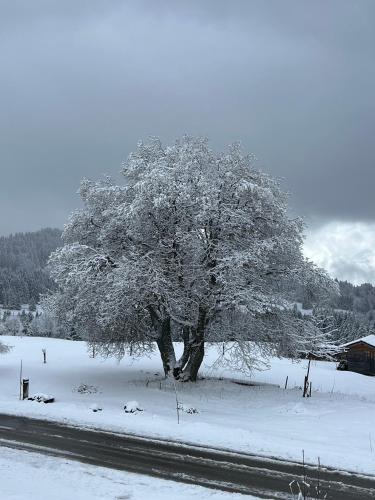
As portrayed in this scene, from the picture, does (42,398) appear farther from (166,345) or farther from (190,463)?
(190,463)

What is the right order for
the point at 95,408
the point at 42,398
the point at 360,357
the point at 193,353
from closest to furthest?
the point at 95,408 < the point at 42,398 < the point at 193,353 < the point at 360,357

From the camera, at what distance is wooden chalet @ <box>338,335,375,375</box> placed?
5612cm

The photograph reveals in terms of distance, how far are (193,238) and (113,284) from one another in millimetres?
4361

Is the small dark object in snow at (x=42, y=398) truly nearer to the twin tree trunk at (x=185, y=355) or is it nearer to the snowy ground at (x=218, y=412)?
the snowy ground at (x=218, y=412)

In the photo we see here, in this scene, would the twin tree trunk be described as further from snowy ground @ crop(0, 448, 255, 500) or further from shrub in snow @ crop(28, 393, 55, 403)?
snowy ground @ crop(0, 448, 255, 500)

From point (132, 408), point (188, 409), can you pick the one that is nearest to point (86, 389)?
point (132, 408)

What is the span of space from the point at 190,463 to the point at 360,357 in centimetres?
4811

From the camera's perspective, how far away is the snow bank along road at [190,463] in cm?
1157

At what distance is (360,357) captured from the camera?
57125mm

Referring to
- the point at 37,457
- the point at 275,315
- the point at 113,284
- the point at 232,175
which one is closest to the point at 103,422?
the point at 37,457

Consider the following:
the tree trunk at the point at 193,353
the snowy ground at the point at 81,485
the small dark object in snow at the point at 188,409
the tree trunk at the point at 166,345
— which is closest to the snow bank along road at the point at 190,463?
the snowy ground at the point at 81,485

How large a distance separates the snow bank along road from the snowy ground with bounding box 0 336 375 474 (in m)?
0.94

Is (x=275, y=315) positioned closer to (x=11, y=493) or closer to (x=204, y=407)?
(x=204, y=407)

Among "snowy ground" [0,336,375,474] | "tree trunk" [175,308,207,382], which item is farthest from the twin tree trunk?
"snowy ground" [0,336,375,474]
